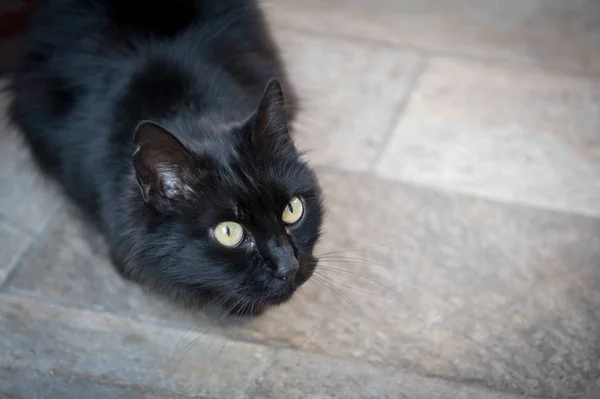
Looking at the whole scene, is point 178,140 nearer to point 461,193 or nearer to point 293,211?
point 293,211

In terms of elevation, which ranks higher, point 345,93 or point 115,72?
point 115,72

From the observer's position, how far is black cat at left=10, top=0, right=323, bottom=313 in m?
1.51

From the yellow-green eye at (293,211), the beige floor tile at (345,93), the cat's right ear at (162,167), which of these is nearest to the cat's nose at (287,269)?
the yellow-green eye at (293,211)

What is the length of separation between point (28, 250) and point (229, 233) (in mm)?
747

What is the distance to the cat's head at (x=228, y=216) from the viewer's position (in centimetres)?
150

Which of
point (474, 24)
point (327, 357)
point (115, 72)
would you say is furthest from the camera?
point (474, 24)

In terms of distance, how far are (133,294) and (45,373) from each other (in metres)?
0.30

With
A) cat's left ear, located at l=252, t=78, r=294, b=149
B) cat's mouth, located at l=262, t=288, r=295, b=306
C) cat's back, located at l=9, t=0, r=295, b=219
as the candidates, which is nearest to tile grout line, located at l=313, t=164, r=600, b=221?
cat's back, located at l=9, t=0, r=295, b=219

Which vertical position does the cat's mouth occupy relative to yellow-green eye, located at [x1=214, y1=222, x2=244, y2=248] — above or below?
below

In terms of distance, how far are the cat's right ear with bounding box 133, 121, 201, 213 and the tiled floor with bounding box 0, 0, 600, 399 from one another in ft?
1.29

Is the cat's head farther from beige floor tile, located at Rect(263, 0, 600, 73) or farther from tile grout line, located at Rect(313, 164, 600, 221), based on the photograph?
beige floor tile, located at Rect(263, 0, 600, 73)

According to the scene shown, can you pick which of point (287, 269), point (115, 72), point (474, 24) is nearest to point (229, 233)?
point (287, 269)

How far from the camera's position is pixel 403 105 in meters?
2.46

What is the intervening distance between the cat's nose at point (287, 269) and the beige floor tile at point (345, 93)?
2.42 feet
